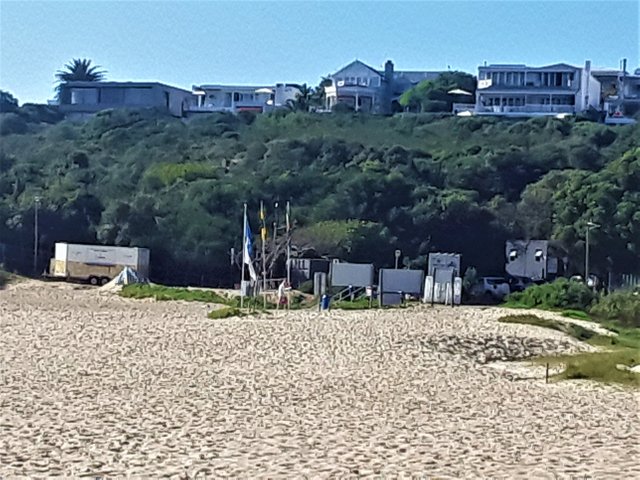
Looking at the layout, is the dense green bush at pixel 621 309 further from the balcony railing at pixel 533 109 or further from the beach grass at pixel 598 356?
the balcony railing at pixel 533 109

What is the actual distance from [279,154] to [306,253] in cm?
1347

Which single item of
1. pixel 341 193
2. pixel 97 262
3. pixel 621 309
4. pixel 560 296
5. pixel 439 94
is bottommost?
pixel 621 309

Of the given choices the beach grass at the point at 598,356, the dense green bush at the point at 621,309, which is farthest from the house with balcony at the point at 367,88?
the beach grass at the point at 598,356

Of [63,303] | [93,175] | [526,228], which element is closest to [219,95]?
[93,175]

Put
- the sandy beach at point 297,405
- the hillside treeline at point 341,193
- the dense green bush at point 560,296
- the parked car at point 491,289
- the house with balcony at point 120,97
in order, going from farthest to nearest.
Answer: the house with balcony at point 120,97
the hillside treeline at point 341,193
the parked car at point 491,289
the dense green bush at point 560,296
the sandy beach at point 297,405

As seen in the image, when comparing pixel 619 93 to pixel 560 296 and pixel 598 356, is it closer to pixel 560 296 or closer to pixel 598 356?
A: pixel 560 296

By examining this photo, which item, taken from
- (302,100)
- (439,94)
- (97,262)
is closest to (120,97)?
(302,100)

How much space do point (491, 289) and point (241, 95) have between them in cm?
4472

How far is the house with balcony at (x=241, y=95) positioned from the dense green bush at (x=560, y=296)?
46856 millimetres

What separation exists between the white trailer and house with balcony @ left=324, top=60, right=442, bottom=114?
35.1 metres

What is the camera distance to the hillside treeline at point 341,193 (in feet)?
143

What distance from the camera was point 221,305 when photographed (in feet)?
105

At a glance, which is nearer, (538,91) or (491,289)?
(491,289)

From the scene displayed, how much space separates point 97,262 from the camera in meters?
40.3
